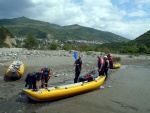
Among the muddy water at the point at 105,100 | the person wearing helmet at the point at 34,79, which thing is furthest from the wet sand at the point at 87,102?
the person wearing helmet at the point at 34,79

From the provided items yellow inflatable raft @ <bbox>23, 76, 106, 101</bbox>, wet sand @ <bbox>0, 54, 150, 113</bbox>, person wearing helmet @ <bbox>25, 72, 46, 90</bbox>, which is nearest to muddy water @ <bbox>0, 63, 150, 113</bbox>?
wet sand @ <bbox>0, 54, 150, 113</bbox>

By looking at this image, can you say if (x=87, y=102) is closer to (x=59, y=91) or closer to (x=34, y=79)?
(x=59, y=91)

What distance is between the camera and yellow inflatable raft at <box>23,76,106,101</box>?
10.3 metres

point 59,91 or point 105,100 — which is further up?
point 59,91

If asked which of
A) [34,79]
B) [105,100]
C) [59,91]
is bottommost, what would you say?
[105,100]

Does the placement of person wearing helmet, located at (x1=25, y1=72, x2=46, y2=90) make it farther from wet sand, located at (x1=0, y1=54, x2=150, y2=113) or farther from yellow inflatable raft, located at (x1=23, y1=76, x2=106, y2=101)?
wet sand, located at (x1=0, y1=54, x2=150, y2=113)

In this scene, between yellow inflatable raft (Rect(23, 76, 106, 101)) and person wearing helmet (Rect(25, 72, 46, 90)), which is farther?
person wearing helmet (Rect(25, 72, 46, 90))

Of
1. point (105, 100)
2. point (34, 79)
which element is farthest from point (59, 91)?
point (105, 100)

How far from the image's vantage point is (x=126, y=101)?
11.2 metres

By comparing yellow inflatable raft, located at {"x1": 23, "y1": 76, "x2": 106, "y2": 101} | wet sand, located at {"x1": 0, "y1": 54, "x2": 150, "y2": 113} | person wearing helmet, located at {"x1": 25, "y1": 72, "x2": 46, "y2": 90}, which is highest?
person wearing helmet, located at {"x1": 25, "y1": 72, "x2": 46, "y2": 90}

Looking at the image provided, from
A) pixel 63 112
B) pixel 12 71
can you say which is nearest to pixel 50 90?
pixel 63 112

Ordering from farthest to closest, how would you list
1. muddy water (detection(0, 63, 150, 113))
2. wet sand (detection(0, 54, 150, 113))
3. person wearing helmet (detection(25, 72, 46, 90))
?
person wearing helmet (detection(25, 72, 46, 90)) → muddy water (detection(0, 63, 150, 113)) → wet sand (detection(0, 54, 150, 113))

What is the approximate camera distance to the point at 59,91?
36.1 ft

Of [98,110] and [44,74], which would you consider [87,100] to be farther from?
[44,74]
